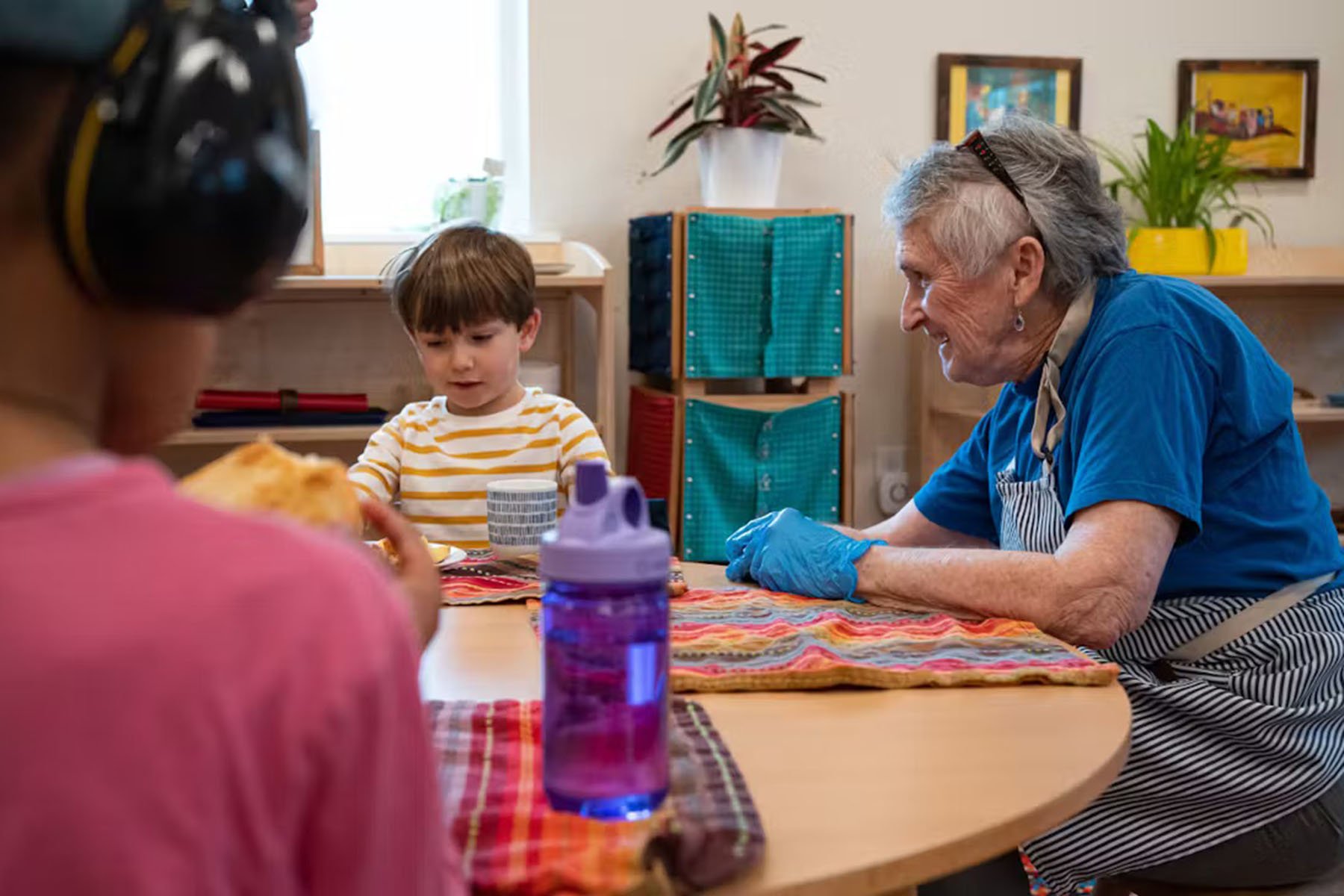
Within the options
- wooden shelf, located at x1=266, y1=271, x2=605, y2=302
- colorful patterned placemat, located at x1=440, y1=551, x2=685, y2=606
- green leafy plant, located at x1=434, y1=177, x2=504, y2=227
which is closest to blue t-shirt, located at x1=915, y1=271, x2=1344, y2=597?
colorful patterned placemat, located at x1=440, y1=551, x2=685, y2=606

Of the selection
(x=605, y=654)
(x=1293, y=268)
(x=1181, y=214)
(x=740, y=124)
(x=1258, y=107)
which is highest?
(x=1258, y=107)

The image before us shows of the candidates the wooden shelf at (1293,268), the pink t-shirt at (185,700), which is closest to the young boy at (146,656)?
the pink t-shirt at (185,700)

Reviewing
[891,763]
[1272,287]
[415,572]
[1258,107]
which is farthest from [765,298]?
[415,572]

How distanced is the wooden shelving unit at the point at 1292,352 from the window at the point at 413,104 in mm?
1311

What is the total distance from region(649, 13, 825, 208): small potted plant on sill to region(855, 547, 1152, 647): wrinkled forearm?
235 cm

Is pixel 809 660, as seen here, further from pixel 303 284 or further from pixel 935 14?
pixel 935 14

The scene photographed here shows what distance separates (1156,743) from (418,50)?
10.1ft

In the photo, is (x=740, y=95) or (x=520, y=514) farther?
(x=740, y=95)

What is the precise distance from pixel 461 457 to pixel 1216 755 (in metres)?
1.09

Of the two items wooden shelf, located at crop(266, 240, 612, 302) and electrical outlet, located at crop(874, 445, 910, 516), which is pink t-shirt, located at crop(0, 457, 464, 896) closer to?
wooden shelf, located at crop(266, 240, 612, 302)

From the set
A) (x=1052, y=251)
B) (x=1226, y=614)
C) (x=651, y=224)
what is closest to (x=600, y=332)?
(x=651, y=224)

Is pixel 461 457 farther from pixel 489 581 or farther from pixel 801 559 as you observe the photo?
pixel 801 559

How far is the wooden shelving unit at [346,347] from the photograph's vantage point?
353cm

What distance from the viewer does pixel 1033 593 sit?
1.29 meters
